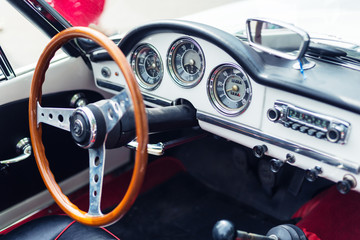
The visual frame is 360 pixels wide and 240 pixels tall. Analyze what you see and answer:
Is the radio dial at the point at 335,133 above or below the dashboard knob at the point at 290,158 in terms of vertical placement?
above

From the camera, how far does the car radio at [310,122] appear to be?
1.35m

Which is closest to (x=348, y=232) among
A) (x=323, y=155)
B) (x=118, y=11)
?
(x=323, y=155)

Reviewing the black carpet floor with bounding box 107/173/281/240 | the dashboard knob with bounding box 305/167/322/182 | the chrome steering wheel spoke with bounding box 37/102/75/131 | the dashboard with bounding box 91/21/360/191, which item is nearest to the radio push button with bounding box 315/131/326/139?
the dashboard with bounding box 91/21/360/191

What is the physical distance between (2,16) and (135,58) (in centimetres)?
70

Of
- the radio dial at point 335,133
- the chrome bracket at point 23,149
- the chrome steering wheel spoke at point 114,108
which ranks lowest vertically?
the chrome bracket at point 23,149

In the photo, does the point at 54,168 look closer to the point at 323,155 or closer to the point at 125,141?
the point at 125,141

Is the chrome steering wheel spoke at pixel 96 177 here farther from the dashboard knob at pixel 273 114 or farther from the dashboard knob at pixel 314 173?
the dashboard knob at pixel 314 173

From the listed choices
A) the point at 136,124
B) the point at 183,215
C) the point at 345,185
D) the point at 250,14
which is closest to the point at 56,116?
the point at 136,124

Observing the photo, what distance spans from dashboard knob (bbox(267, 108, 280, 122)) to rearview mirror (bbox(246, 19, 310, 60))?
0.68 feet

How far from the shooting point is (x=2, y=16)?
1938 millimetres

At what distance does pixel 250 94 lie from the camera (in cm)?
158

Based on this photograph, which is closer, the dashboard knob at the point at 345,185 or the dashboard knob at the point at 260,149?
the dashboard knob at the point at 345,185

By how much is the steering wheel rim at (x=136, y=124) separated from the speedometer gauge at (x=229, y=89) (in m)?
0.58

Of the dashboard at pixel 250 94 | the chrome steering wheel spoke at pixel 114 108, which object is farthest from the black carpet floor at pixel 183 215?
the chrome steering wheel spoke at pixel 114 108
